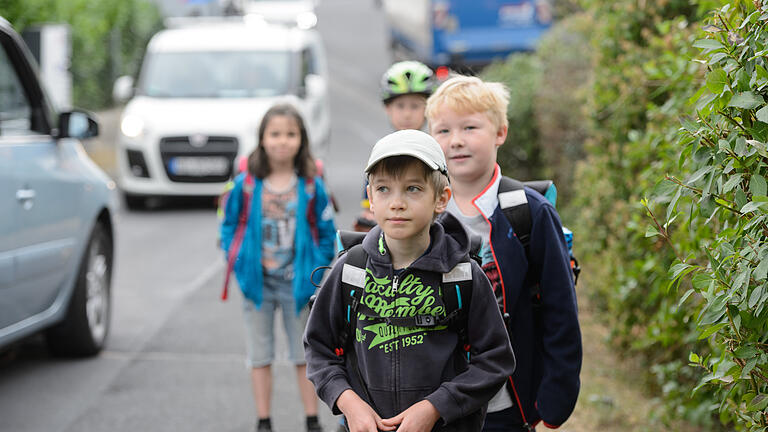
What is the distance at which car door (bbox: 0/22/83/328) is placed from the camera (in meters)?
5.70

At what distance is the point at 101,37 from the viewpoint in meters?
21.6

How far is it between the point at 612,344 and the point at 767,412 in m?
4.40

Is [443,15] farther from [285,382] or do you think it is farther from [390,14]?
[285,382]

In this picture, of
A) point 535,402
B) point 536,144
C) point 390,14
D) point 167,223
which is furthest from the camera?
point 390,14

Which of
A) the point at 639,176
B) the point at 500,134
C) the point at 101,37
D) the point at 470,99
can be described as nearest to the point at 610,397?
the point at 639,176

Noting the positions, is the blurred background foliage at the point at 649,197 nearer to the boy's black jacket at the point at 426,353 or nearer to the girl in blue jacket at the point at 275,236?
the boy's black jacket at the point at 426,353

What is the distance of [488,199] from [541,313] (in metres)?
0.40

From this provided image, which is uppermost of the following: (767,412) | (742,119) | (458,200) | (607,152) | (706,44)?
(706,44)

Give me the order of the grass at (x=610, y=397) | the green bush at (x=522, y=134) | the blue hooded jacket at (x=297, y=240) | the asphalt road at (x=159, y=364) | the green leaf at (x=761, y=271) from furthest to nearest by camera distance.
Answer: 1. the green bush at (x=522, y=134)
2. the asphalt road at (x=159, y=364)
3. the grass at (x=610, y=397)
4. the blue hooded jacket at (x=297, y=240)
5. the green leaf at (x=761, y=271)

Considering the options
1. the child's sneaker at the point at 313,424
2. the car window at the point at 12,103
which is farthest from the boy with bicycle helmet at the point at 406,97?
the car window at the point at 12,103

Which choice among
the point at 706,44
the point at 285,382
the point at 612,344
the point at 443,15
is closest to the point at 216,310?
the point at 285,382

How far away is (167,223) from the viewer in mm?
12703

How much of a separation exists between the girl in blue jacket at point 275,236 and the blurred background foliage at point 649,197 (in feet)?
5.30

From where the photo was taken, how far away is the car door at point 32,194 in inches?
225
